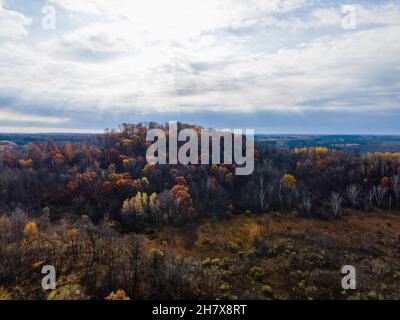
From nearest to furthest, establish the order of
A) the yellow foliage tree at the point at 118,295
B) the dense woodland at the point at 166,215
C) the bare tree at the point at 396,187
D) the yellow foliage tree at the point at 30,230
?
the yellow foliage tree at the point at 118,295 < the dense woodland at the point at 166,215 < the yellow foliage tree at the point at 30,230 < the bare tree at the point at 396,187

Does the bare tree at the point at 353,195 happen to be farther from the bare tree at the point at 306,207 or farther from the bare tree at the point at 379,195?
the bare tree at the point at 306,207

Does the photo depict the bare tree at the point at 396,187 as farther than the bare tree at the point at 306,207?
Yes

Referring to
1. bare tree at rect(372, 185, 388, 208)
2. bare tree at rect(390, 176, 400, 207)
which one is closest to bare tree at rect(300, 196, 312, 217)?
bare tree at rect(372, 185, 388, 208)

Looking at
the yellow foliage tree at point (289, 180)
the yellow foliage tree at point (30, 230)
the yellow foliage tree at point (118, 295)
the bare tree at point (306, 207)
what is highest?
the yellow foliage tree at point (289, 180)

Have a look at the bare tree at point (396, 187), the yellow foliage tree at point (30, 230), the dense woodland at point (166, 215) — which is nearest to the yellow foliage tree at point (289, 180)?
the dense woodland at point (166, 215)

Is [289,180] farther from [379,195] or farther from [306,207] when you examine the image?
[379,195]

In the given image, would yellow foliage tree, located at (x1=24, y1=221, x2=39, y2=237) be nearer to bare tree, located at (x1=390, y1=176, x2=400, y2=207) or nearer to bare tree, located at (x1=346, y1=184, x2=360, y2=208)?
bare tree, located at (x1=346, y1=184, x2=360, y2=208)

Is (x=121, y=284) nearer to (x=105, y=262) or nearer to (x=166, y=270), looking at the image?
(x=166, y=270)
